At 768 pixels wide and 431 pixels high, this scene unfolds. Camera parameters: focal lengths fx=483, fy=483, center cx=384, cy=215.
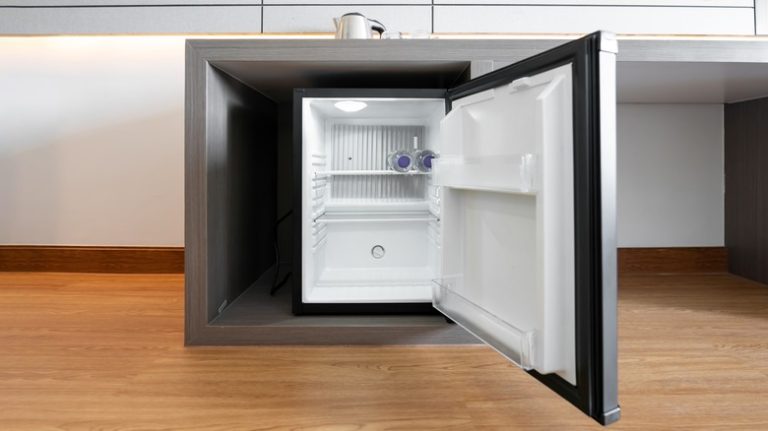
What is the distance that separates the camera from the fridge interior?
132 cm

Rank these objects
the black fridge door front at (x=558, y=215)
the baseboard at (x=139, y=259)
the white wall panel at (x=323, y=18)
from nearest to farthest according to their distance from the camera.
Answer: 1. the black fridge door front at (x=558, y=215)
2. the white wall panel at (x=323, y=18)
3. the baseboard at (x=139, y=259)

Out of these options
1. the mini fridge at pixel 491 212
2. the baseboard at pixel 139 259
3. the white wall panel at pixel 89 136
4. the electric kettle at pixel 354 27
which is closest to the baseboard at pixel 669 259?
the baseboard at pixel 139 259

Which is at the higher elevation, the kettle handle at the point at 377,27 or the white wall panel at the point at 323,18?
the white wall panel at the point at 323,18

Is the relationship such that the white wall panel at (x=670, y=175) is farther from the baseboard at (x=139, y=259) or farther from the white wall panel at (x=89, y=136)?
the white wall panel at (x=89, y=136)

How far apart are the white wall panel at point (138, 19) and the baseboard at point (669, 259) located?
6.12ft

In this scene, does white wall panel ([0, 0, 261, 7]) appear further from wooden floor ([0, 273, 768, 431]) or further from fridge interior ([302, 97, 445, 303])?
wooden floor ([0, 273, 768, 431])

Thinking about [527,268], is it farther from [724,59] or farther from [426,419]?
[724,59]

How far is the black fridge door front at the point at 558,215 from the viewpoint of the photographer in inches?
25.5

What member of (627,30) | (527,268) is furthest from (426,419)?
(627,30)

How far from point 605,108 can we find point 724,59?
825mm

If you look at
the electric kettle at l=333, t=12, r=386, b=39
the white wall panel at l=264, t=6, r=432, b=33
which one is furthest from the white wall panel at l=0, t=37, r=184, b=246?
the electric kettle at l=333, t=12, r=386, b=39

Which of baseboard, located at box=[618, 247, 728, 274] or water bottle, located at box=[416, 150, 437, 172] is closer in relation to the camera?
water bottle, located at box=[416, 150, 437, 172]

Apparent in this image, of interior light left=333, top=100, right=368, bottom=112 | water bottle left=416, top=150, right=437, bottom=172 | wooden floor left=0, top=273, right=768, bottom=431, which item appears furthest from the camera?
water bottle left=416, top=150, right=437, bottom=172

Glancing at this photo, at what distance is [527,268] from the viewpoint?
2.64 ft
